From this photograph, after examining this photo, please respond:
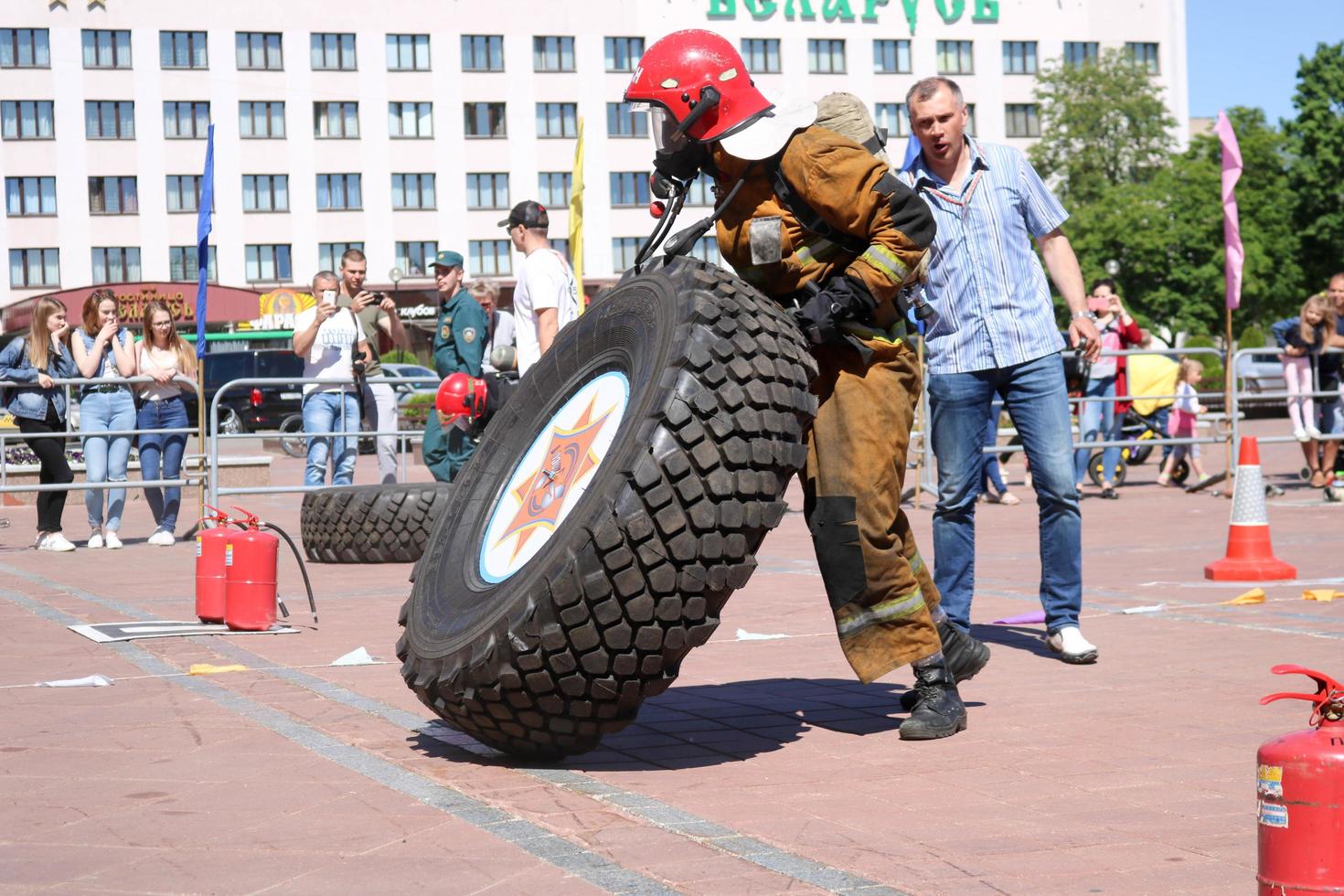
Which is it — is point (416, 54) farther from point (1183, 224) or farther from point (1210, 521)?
point (1210, 521)

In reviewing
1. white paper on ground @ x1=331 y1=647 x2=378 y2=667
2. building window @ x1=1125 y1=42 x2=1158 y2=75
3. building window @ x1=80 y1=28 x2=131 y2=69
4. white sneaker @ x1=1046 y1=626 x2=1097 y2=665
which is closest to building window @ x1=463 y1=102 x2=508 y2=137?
building window @ x1=80 y1=28 x2=131 y2=69

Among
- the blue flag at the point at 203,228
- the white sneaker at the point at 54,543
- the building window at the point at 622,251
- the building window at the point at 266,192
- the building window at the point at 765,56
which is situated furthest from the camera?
the building window at the point at 765,56

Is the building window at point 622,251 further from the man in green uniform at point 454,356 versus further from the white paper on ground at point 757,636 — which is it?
the white paper on ground at point 757,636

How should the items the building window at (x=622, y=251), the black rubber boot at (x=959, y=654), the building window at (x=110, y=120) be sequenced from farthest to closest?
the building window at (x=622, y=251) → the building window at (x=110, y=120) → the black rubber boot at (x=959, y=654)

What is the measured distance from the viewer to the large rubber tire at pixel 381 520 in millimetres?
11391

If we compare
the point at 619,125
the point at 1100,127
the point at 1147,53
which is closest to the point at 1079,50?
the point at 1147,53

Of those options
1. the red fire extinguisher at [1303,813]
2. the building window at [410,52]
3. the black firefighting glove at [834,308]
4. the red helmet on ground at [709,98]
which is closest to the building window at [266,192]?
the building window at [410,52]

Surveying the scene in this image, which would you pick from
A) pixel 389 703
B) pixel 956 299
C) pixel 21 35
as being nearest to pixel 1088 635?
pixel 956 299

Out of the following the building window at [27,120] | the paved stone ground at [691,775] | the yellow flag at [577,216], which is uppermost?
the building window at [27,120]

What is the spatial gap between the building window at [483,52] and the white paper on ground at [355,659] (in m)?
65.2

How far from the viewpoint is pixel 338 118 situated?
6900 centimetres

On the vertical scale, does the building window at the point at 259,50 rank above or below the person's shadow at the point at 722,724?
above

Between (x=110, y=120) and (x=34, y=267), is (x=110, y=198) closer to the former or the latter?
(x=110, y=120)

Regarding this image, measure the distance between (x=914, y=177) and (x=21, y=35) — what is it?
64227 mm
